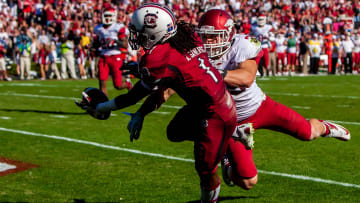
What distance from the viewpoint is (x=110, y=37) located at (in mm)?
10695

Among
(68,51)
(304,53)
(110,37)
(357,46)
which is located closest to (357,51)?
(357,46)

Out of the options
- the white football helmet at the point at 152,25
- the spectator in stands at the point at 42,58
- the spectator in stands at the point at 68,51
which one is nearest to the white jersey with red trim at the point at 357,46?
the spectator in stands at the point at 68,51

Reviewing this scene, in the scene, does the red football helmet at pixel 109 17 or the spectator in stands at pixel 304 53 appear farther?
the spectator in stands at pixel 304 53

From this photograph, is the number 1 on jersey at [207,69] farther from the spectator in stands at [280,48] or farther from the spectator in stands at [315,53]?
the spectator in stands at [315,53]

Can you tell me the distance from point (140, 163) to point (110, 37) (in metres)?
5.05

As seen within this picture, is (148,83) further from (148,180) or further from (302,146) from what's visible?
(302,146)

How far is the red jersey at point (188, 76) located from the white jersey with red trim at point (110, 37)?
7020mm

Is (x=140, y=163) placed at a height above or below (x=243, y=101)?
below

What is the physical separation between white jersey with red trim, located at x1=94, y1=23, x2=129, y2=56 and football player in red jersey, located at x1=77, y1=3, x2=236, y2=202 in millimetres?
6744

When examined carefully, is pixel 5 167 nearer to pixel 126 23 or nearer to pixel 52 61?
pixel 52 61

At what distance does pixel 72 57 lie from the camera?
62.7ft

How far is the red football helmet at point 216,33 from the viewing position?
13.7 ft

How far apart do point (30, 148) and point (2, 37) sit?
43.7ft

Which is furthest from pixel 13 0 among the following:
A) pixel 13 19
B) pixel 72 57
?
Answer: pixel 72 57
